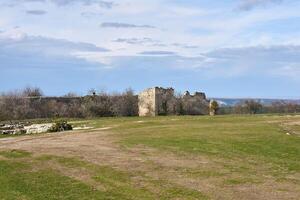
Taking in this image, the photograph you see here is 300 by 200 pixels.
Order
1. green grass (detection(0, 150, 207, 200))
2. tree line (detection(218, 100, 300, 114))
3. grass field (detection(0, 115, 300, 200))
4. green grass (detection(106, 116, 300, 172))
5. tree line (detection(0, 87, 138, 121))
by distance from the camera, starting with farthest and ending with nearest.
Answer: tree line (detection(218, 100, 300, 114)) → tree line (detection(0, 87, 138, 121)) → green grass (detection(106, 116, 300, 172)) → grass field (detection(0, 115, 300, 200)) → green grass (detection(0, 150, 207, 200))

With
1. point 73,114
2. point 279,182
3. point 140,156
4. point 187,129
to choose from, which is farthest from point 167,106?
point 279,182

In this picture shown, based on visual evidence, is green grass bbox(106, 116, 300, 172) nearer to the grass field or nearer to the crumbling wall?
the grass field

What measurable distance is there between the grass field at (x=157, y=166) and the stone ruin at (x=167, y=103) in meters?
30.4

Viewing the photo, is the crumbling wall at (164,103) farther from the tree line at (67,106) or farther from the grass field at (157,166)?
the grass field at (157,166)

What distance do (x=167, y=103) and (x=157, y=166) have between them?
132 ft

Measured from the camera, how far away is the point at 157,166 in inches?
666

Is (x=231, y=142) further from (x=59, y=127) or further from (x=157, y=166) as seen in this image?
(x=59, y=127)

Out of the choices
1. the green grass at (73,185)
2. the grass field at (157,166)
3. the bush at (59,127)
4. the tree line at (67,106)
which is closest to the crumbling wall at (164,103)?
the tree line at (67,106)

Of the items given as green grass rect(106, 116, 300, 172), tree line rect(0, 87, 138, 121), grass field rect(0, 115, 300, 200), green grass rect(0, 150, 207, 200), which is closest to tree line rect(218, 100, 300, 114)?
tree line rect(0, 87, 138, 121)

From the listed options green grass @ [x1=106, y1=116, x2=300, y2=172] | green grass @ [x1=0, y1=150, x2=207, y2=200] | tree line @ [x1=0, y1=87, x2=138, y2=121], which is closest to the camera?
green grass @ [x1=0, y1=150, x2=207, y2=200]

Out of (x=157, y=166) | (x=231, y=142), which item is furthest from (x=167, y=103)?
(x=157, y=166)

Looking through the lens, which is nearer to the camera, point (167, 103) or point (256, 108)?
point (167, 103)

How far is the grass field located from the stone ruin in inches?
1195

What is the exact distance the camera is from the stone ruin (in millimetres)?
56594
